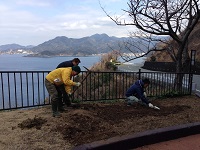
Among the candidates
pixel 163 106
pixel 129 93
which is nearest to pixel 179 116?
pixel 163 106

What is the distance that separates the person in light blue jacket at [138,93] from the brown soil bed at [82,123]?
190 millimetres

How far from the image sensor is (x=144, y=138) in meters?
4.61

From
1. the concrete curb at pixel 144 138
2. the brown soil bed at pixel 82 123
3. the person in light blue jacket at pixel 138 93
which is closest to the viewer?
the concrete curb at pixel 144 138

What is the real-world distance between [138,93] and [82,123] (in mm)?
2452

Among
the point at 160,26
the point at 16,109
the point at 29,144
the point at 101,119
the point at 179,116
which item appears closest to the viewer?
the point at 29,144

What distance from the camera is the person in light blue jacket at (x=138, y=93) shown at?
23.4ft

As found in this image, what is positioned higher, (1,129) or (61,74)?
(61,74)

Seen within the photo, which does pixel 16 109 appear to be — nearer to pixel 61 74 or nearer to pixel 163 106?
pixel 61 74

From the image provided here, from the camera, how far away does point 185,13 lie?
10352 millimetres

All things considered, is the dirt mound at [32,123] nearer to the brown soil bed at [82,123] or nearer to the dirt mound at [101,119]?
→ the brown soil bed at [82,123]

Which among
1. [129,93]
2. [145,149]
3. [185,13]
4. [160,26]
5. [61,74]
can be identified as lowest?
[145,149]

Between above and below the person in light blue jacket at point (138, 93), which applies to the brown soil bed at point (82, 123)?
below

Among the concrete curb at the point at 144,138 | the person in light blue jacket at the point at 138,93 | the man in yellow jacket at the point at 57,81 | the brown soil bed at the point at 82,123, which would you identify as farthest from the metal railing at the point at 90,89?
the concrete curb at the point at 144,138

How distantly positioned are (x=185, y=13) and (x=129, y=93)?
203 inches
